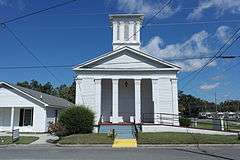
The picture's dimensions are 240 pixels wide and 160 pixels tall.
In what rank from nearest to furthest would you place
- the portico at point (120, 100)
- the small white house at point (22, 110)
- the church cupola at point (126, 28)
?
the portico at point (120, 100) < the small white house at point (22, 110) < the church cupola at point (126, 28)

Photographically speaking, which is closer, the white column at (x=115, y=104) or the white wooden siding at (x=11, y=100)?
the white column at (x=115, y=104)

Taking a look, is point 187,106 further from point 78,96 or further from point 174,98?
point 78,96

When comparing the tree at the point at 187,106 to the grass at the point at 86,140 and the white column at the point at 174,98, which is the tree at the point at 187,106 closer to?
the white column at the point at 174,98

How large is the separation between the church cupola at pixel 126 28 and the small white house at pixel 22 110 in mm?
10545

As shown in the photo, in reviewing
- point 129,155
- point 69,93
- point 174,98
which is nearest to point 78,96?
point 174,98

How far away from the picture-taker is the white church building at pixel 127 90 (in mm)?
33219

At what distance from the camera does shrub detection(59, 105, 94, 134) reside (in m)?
27.3

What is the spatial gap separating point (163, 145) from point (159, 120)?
10328 mm

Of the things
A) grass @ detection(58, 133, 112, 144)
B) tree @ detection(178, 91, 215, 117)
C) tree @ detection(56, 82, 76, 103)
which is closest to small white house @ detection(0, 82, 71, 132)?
grass @ detection(58, 133, 112, 144)

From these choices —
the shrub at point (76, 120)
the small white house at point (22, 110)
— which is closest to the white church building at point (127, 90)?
the shrub at point (76, 120)

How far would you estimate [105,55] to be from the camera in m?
34.6

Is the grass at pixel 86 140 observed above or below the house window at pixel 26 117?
below

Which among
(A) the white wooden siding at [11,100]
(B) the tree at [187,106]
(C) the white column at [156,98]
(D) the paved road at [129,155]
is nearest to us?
(D) the paved road at [129,155]

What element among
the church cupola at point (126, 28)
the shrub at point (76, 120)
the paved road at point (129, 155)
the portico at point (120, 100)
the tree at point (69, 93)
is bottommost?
the paved road at point (129, 155)
